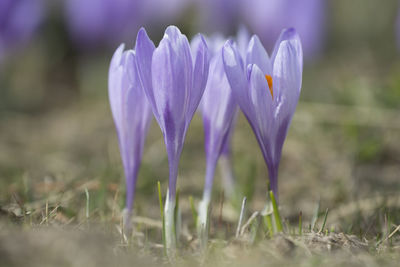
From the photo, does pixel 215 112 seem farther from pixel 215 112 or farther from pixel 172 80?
pixel 172 80

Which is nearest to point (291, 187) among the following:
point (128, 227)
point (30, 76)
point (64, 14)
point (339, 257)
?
point (128, 227)

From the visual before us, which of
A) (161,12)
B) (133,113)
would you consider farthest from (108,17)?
(133,113)

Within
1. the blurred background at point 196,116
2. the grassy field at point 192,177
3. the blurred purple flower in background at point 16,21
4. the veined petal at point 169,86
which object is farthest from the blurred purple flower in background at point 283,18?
the veined petal at point 169,86

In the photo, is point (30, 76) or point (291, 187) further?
point (30, 76)

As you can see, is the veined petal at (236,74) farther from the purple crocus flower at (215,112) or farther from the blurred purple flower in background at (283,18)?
the blurred purple flower in background at (283,18)

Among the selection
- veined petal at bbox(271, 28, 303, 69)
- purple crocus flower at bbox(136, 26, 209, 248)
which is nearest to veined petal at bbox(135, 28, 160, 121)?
purple crocus flower at bbox(136, 26, 209, 248)

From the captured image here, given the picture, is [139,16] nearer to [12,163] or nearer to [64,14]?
[64,14]

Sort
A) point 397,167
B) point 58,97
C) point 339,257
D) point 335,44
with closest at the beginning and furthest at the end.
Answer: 1. point 339,257
2. point 397,167
3. point 58,97
4. point 335,44

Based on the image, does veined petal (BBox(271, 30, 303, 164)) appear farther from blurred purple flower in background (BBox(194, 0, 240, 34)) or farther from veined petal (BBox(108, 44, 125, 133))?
blurred purple flower in background (BBox(194, 0, 240, 34))
